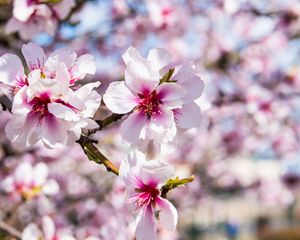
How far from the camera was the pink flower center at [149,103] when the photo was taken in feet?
4.58

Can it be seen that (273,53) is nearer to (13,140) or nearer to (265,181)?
(265,181)

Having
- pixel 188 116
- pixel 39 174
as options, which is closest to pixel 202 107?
pixel 188 116

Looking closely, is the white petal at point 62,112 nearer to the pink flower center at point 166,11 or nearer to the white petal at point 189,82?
the white petal at point 189,82

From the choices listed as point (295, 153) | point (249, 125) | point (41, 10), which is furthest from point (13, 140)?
point (295, 153)

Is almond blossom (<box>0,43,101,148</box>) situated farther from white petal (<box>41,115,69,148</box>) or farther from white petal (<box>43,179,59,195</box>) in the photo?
white petal (<box>43,179,59,195</box>)

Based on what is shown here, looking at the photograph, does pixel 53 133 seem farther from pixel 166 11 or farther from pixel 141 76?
pixel 166 11

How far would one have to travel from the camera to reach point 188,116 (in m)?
1.42

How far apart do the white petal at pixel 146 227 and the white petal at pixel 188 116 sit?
0.80 ft

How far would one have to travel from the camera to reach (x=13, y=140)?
1.36 metres

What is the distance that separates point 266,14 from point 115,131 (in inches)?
75.0

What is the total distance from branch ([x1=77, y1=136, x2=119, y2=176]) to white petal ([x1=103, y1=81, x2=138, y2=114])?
106 mm

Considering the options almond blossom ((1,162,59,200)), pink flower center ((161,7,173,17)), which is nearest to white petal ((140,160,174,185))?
almond blossom ((1,162,59,200))

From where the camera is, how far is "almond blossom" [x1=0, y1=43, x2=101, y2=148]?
50.0 inches

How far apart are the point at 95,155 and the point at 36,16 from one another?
2.81ft
